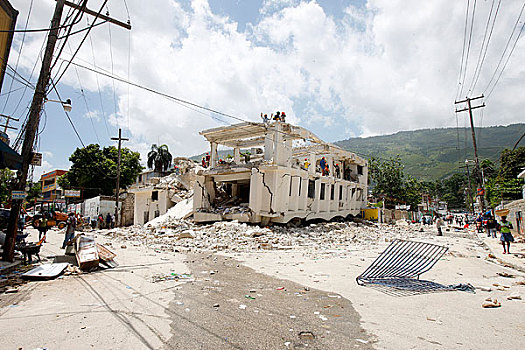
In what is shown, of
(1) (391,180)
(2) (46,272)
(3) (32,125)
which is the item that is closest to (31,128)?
(3) (32,125)

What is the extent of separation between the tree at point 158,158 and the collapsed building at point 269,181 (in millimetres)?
29710

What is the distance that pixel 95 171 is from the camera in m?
35.2

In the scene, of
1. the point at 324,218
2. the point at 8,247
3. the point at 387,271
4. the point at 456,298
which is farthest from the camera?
the point at 324,218

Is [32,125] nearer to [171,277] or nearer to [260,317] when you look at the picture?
[171,277]

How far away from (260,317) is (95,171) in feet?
122

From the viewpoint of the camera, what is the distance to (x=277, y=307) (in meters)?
4.76

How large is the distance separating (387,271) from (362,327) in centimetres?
342

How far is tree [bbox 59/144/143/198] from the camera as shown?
35.0 metres

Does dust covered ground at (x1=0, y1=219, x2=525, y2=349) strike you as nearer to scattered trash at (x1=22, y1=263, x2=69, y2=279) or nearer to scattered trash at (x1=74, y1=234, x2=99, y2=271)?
scattered trash at (x1=22, y1=263, x2=69, y2=279)

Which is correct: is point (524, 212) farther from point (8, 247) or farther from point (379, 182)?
point (379, 182)

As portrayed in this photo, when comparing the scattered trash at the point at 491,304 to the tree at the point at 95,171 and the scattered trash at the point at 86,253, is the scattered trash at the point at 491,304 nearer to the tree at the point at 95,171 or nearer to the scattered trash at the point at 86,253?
the scattered trash at the point at 86,253

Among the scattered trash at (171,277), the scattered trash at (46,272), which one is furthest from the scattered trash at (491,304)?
the scattered trash at (46,272)

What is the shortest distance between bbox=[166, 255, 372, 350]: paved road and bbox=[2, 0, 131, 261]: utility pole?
18.4 ft

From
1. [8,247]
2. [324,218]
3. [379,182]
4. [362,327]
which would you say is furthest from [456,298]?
[379,182]
